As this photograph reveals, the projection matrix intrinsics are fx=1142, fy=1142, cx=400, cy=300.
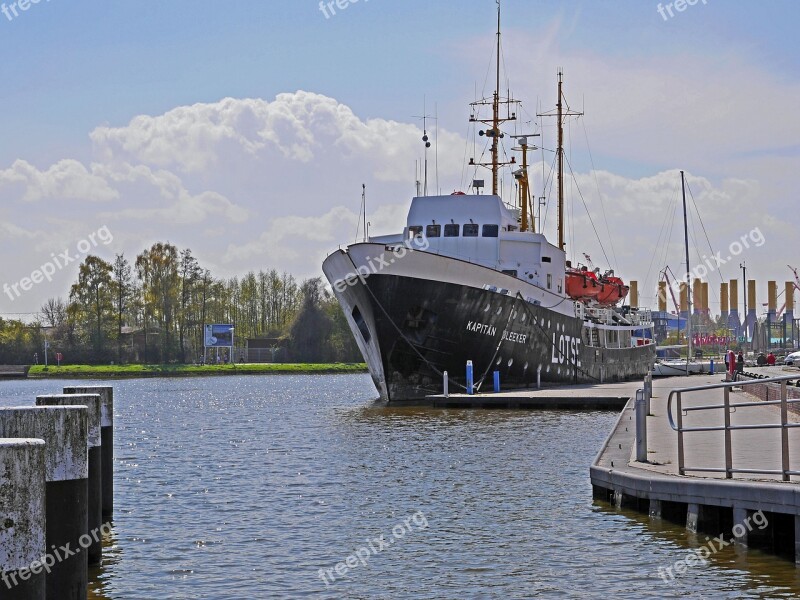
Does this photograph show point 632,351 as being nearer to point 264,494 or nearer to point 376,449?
point 376,449

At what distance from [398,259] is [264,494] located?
2025cm

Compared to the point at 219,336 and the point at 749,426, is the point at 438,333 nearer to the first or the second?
the point at 749,426

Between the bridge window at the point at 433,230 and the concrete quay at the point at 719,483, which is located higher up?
the bridge window at the point at 433,230

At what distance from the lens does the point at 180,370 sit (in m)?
112

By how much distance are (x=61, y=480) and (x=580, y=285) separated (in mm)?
45827

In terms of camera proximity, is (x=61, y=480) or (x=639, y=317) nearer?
(x=61, y=480)

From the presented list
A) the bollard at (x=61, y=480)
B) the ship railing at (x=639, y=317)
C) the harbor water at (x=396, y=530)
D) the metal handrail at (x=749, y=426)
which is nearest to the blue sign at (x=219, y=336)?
the ship railing at (x=639, y=317)

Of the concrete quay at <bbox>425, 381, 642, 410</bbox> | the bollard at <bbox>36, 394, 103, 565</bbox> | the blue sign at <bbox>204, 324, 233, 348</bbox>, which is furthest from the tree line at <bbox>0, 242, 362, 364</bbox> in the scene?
the bollard at <bbox>36, 394, 103, 565</bbox>

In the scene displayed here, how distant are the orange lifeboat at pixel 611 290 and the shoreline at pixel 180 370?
57.0 metres

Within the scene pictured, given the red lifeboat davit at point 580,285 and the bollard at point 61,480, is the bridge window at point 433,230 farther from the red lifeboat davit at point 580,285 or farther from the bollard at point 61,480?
the bollard at point 61,480


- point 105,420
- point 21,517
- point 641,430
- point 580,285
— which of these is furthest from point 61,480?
point 580,285

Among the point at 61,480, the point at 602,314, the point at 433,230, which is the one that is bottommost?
the point at 61,480

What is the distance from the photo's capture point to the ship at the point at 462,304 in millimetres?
38219

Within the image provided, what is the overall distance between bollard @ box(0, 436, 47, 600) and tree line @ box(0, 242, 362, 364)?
105126 millimetres
